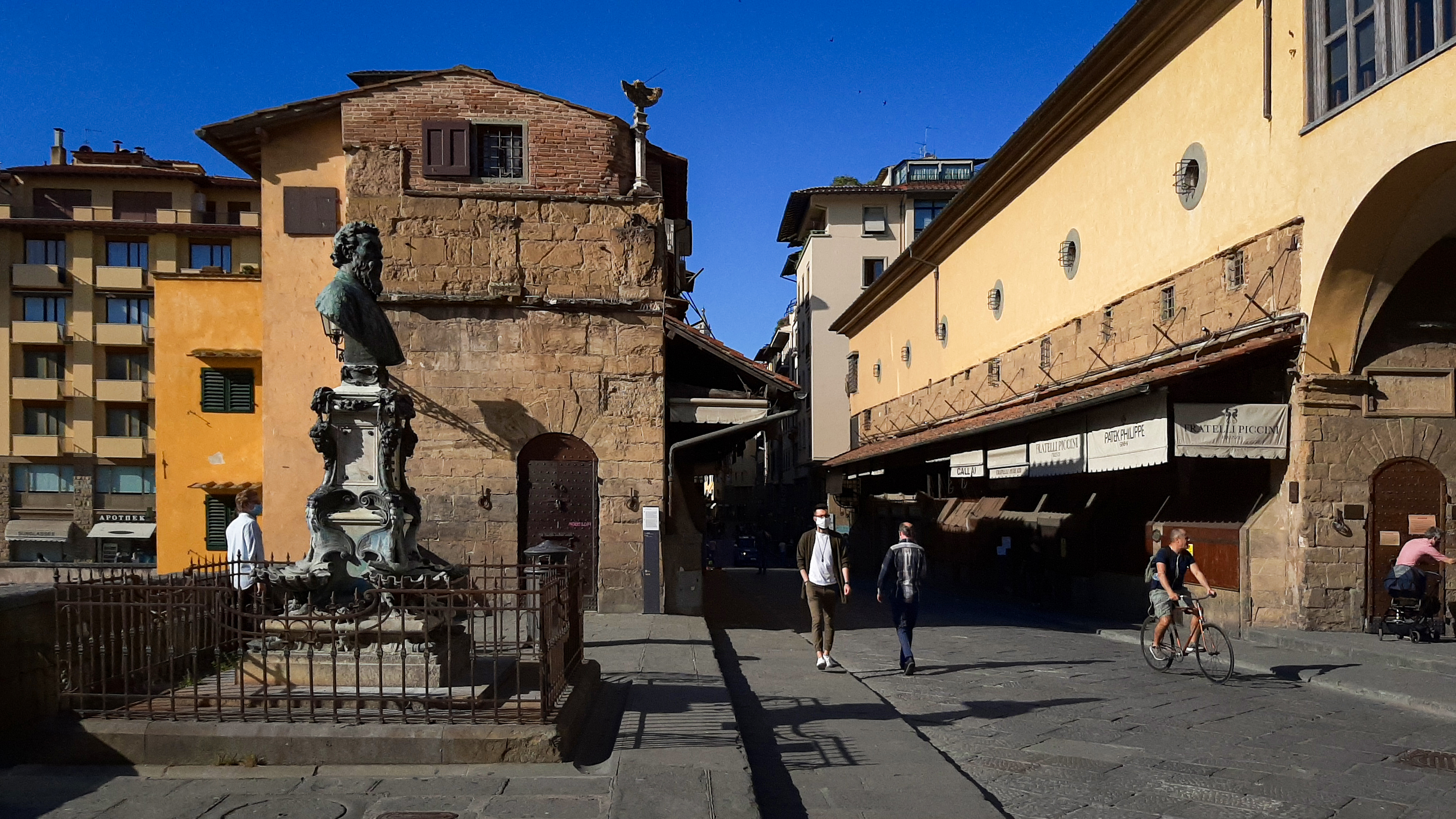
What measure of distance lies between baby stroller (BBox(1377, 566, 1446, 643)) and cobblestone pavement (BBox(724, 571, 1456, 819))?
2.71 meters

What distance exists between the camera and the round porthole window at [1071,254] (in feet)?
69.6

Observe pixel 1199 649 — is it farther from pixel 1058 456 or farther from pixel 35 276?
pixel 35 276

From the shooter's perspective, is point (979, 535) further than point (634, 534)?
Yes

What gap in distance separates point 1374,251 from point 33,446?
44.8m

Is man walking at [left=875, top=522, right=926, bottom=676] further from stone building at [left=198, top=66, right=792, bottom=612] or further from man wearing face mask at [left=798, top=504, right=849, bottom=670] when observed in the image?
stone building at [left=198, top=66, right=792, bottom=612]

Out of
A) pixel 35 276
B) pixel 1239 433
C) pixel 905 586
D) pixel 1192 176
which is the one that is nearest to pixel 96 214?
pixel 35 276

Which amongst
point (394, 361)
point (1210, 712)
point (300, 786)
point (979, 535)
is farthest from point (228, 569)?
point (979, 535)

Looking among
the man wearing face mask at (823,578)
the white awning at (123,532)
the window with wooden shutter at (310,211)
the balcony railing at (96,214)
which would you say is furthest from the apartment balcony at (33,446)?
the man wearing face mask at (823,578)

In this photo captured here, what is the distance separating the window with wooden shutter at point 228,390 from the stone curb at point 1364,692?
17.5 m

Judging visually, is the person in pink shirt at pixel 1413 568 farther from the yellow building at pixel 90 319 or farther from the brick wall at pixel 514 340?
the yellow building at pixel 90 319

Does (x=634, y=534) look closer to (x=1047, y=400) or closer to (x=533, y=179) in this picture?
(x=533, y=179)

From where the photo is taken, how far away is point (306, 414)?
16.2m

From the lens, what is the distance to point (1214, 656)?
10.5 meters

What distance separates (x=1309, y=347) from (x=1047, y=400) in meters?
6.92
